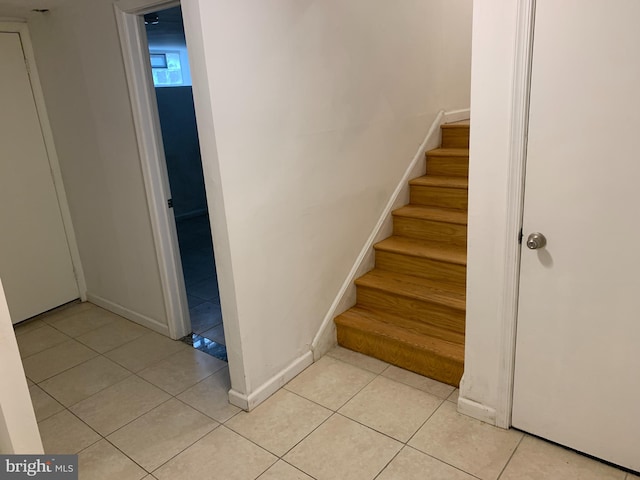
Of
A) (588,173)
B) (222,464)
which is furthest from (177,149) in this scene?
(588,173)

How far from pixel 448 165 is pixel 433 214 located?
0.47 metres

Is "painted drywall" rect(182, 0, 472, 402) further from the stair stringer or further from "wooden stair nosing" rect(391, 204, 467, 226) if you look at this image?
"wooden stair nosing" rect(391, 204, 467, 226)

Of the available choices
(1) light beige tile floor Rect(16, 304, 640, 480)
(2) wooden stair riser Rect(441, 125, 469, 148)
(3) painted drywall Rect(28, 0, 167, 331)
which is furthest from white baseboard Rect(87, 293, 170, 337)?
(2) wooden stair riser Rect(441, 125, 469, 148)

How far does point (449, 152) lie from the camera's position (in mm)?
3309

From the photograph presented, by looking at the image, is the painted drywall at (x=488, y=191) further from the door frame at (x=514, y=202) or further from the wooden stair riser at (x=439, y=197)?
the wooden stair riser at (x=439, y=197)

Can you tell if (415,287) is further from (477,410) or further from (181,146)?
(181,146)

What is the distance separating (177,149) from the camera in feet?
20.0

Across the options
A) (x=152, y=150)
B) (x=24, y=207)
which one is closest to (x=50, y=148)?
(x=24, y=207)

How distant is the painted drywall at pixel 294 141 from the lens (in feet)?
6.72

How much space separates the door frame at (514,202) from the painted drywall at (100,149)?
2119mm

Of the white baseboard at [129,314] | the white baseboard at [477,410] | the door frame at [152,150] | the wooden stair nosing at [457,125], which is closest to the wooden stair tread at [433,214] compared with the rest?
the wooden stair nosing at [457,125]

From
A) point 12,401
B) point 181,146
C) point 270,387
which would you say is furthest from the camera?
point 181,146

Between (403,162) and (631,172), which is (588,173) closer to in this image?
(631,172)

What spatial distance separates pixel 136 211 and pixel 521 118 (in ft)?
7.61
